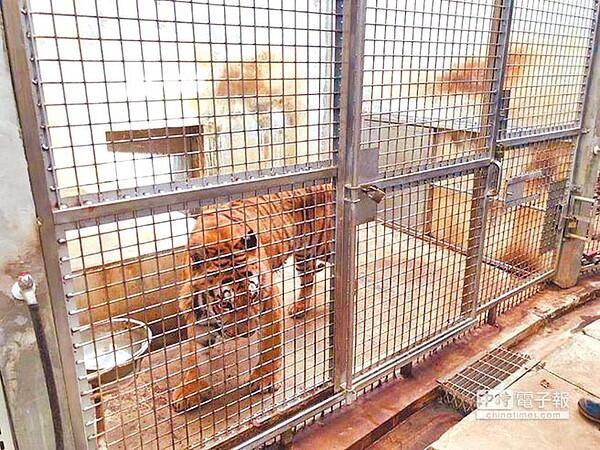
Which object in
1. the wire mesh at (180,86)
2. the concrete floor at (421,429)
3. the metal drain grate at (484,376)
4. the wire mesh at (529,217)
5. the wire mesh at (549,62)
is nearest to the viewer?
the wire mesh at (180,86)

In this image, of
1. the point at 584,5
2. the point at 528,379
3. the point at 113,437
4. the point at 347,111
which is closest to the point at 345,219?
the point at 347,111

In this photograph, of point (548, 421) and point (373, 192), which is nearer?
point (373, 192)

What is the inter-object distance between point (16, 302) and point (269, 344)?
1.20m

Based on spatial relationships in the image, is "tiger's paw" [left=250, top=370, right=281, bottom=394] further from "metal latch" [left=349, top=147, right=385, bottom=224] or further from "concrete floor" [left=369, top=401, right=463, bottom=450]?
"metal latch" [left=349, top=147, right=385, bottom=224]

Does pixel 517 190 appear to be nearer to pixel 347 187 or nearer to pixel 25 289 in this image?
pixel 347 187

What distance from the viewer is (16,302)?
3.84 ft

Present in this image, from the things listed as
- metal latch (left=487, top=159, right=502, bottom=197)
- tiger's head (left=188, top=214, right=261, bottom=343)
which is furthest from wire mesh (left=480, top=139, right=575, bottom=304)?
tiger's head (left=188, top=214, right=261, bottom=343)

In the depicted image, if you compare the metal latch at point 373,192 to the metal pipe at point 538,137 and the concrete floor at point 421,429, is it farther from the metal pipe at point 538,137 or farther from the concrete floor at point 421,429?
the concrete floor at point 421,429

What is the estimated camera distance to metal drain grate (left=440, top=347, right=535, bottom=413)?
228cm

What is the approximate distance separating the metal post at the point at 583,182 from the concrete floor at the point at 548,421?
95 cm

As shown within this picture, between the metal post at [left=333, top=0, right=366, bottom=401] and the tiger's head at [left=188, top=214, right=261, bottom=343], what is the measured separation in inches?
13.4

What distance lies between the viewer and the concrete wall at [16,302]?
109 centimetres

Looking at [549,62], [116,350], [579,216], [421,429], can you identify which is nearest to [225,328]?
[116,350]

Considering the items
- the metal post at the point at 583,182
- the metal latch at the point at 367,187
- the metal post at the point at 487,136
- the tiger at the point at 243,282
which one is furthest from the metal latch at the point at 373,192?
the metal post at the point at 583,182
